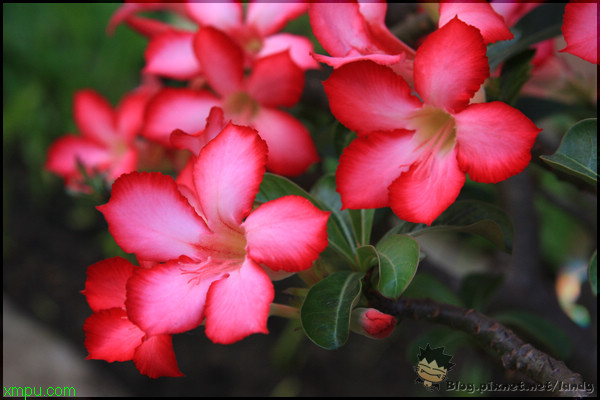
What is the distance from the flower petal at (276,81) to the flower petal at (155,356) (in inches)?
12.5

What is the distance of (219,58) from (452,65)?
0.98 ft

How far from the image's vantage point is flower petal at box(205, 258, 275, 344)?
37cm

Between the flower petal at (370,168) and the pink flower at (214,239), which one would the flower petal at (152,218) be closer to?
the pink flower at (214,239)

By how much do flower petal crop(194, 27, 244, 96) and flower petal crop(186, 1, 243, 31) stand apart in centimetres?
9

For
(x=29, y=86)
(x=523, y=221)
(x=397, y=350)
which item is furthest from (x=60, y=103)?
(x=523, y=221)

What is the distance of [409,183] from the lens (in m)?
0.41

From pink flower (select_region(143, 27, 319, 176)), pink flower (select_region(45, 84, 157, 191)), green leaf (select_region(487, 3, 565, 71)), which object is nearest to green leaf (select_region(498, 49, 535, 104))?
green leaf (select_region(487, 3, 565, 71))

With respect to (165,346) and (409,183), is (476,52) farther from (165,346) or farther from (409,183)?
(165,346)

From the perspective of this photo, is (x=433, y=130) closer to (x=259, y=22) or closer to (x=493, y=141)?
(x=493, y=141)

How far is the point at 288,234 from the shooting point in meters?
0.39

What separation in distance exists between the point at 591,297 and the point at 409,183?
2.54ft

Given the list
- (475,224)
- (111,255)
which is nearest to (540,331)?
(475,224)

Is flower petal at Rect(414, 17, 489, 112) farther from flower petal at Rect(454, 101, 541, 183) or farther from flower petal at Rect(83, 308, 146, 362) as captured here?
flower petal at Rect(83, 308, 146, 362)

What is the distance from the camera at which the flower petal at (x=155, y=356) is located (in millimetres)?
420
